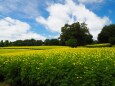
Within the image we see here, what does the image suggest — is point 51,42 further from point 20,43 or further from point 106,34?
point 106,34

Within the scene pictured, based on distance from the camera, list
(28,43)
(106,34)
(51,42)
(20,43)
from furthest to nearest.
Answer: (106,34), (51,42), (28,43), (20,43)

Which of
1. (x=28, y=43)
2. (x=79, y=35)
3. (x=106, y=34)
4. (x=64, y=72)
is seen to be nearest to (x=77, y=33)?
(x=79, y=35)

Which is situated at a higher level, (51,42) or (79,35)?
(79,35)

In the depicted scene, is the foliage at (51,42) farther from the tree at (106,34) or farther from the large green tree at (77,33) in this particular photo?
the tree at (106,34)

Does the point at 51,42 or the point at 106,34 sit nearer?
the point at 51,42

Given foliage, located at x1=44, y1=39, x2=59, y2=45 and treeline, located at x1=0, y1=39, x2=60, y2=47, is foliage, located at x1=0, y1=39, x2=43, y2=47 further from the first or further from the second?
foliage, located at x1=44, y1=39, x2=59, y2=45

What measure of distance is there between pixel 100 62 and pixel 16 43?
6002 cm

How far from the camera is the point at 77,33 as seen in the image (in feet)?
255

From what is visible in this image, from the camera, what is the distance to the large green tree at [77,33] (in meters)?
76.6

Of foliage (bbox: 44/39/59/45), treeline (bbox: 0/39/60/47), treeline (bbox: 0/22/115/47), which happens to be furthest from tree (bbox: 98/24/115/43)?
treeline (bbox: 0/39/60/47)

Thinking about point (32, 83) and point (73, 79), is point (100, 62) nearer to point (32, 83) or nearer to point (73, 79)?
point (73, 79)

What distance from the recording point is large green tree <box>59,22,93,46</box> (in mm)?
76562

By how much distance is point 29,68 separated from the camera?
11836 mm

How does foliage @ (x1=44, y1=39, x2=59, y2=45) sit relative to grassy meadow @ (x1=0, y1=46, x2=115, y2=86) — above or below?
above
